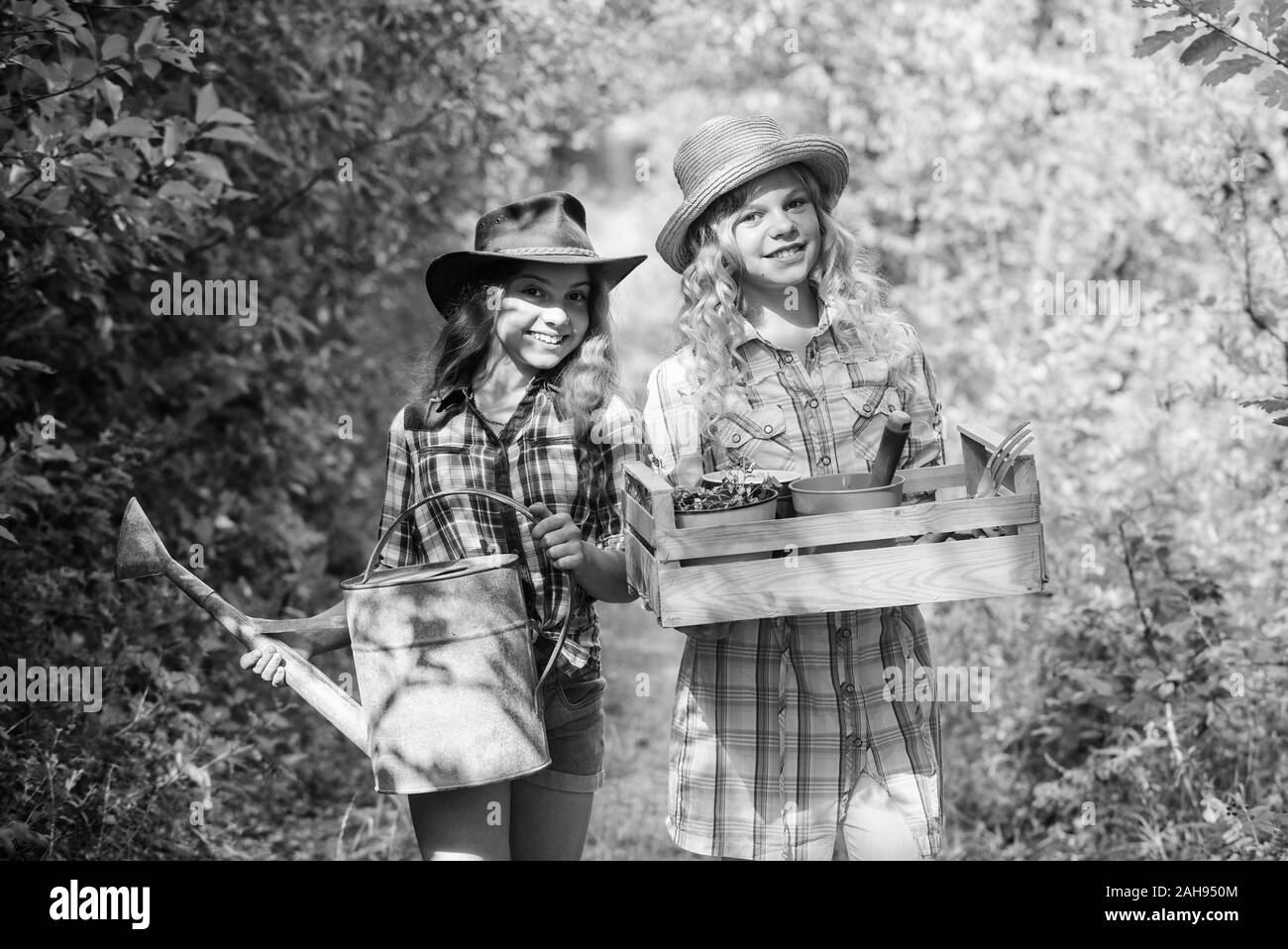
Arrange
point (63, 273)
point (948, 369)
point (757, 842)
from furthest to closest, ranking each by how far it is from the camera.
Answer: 1. point (948, 369)
2. point (63, 273)
3. point (757, 842)

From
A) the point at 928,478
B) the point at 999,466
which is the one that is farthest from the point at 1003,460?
the point at 928,478

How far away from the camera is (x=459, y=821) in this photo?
2533 millimetres

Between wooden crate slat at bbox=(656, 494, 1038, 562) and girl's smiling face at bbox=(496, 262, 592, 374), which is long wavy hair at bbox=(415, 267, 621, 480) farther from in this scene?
wooden crate slat at bbox=(656, 494, 1038, 562)

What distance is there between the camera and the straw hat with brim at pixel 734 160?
269 cm

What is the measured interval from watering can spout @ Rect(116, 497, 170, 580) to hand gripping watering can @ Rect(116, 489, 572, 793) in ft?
1.47

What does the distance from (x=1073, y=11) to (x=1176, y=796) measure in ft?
15.4

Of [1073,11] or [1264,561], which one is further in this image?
[1073,11]

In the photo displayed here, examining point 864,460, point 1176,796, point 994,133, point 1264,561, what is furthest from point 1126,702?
point 994,133

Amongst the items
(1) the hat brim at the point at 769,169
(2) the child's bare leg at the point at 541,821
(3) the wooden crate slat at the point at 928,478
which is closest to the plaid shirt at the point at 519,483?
(2) the child's bare leg at the point at 541,821

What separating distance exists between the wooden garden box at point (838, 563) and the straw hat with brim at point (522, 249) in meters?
0.53

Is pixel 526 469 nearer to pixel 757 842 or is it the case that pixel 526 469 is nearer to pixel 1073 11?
pixel 757 842

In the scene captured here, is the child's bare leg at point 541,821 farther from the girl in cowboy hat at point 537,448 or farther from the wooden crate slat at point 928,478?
the wooden crate slat at point 928,478

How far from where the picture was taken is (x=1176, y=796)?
3869 mm

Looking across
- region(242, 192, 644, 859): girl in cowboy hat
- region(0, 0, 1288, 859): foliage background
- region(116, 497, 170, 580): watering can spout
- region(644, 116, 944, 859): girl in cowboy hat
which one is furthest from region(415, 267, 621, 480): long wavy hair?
region(116, 497, 170, 580): watering can spout
